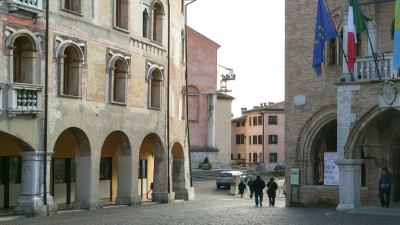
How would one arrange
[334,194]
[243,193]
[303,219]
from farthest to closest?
[243,193] → [334,194] → [303,219]

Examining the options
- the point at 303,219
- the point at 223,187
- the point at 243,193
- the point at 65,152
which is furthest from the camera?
the point at 223,187

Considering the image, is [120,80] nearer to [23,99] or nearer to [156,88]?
[156,88]

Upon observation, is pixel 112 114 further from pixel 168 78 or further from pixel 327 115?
pixel 327 115

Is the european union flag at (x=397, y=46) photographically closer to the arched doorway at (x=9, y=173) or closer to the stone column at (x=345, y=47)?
the stone column at (x=345, y=47)

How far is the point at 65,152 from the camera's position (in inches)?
1178

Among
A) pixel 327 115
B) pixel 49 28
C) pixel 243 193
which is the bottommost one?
pixel 243 193

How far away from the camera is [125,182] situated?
30.7 metres

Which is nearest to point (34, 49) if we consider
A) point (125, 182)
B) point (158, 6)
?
point (125, 182)

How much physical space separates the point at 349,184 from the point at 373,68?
4.09 meters

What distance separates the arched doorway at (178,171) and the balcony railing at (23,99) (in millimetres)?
12598

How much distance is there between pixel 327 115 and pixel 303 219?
654cm

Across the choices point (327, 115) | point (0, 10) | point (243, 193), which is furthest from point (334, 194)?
point (243, 193)

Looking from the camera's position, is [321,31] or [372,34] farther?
[372,34]

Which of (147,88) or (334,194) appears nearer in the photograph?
(334,194)
